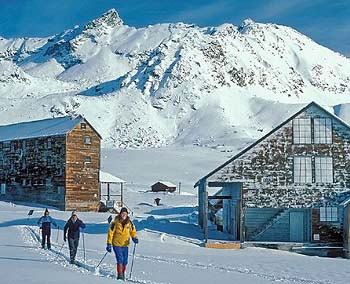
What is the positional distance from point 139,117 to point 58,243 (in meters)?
151

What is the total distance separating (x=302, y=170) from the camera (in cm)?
3588

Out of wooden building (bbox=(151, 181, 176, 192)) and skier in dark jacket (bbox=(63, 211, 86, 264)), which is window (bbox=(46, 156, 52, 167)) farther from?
skier in dark jacket (bbox=(63, 211, 86, 264))

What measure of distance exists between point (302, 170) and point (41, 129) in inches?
1132

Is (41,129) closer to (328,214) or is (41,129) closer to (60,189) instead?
(60,189)

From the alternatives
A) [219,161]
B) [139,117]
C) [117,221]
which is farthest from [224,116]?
[117,221]

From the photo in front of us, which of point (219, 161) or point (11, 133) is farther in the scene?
point (219, 161)

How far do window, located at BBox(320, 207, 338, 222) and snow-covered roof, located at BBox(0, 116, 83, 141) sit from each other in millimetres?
24503

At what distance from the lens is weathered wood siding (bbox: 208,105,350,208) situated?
3566 centimetres

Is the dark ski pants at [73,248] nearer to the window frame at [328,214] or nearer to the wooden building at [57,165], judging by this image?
the window frame at [328,214]

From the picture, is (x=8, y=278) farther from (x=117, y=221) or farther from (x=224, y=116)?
(x=224, y=116)

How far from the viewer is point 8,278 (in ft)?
51.4

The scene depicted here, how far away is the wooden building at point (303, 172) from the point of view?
1404 inches

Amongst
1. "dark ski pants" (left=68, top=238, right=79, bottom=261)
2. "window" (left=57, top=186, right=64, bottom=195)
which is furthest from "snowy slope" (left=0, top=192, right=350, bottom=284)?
"window" (left=57, top=186, right=64, bottom=195)

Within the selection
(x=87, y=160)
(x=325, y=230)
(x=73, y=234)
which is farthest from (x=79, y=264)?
(x=87, y=160)
